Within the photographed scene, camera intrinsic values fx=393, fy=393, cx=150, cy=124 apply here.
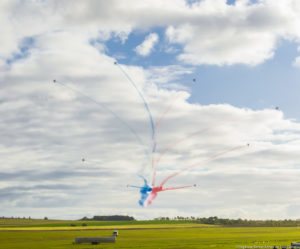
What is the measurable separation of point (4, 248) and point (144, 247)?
2743 centimetres

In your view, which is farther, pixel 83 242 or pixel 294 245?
pixel 83 242

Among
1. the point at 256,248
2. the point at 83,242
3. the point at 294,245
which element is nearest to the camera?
the point at 294,245

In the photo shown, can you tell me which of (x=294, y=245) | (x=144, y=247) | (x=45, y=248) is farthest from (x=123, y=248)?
(x=294, y=245)

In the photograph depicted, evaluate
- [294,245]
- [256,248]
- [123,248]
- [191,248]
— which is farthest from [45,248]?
[294,245]

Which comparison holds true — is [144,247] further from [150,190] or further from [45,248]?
[45,248]

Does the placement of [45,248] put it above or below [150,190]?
below

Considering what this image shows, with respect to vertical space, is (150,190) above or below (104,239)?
above

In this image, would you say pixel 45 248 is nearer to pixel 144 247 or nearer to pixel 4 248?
pixel 4 248

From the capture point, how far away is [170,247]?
76.4 m

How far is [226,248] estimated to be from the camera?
74250 millimetres

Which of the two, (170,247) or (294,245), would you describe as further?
(170,247)

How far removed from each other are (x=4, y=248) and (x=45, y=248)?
8.63 metres

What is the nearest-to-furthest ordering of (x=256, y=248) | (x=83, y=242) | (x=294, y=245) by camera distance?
(x=294, y=245) → (x=256, y=248) → (x=83, y=242)

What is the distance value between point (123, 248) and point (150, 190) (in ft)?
41.5
